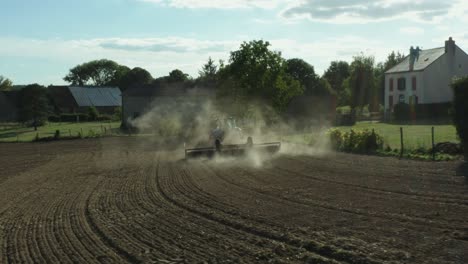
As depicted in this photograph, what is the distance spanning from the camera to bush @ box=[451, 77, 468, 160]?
908 inches

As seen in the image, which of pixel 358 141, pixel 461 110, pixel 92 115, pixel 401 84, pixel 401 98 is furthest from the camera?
pixel 92 115

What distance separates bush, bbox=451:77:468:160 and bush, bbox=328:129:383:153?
539cm

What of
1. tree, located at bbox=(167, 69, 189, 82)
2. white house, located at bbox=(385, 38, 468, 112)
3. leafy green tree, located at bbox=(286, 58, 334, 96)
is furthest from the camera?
tree, located at bbox=(167, 69, 189, 82)

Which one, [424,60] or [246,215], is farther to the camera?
[424,60]

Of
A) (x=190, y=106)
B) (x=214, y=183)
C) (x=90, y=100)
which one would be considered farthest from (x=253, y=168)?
(x=90, y=100)

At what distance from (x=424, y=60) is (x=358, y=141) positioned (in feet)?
162

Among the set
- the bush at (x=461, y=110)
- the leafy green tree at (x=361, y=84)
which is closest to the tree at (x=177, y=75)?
the leafy green tree at (x=361, y=84)

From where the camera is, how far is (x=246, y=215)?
13.2 m

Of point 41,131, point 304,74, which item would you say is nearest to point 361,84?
point 304,74

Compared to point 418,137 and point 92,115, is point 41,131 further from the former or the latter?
point 418,137

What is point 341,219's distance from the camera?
40.5ft

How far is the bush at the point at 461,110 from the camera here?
23.1 m

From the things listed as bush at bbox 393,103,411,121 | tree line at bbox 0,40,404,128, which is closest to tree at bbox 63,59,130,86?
tree line at bbox 0,40,404,128

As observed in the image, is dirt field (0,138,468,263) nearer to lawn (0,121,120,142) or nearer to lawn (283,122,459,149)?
lawn (283,122,459,149)
